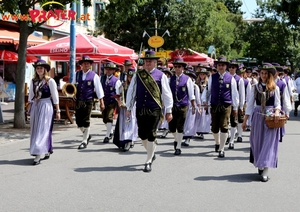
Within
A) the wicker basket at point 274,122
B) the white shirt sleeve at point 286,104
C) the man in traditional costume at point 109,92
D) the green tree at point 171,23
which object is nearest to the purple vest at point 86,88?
the man in traditional costume at point 109,92

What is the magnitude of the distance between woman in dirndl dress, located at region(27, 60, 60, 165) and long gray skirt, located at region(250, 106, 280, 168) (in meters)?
3.60

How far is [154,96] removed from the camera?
8.66 m

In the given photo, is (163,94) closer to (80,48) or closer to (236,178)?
(236,178)

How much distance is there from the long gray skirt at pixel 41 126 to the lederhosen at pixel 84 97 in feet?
5.94

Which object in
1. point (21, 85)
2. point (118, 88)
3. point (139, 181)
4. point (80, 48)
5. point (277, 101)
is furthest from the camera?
point (80, 48)

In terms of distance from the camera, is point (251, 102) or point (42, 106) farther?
point (42, 106)

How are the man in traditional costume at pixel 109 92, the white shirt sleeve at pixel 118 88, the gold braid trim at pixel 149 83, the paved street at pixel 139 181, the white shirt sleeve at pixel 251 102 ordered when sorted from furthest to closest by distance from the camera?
the man in traditional costume at pixel 109 92
the white shirt sleeve at pixel 118 88
the gold braid trim at pixel 149 83
the white shirt sleeve at pixel 251 102
the paved street at pixel 139 181

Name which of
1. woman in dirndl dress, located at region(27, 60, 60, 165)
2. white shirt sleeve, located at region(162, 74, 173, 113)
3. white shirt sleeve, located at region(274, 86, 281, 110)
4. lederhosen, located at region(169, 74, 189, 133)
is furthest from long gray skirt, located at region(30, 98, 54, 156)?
white shirt sleeve, located at region(274, 86, 281, 110)

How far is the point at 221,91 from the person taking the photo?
404 inches

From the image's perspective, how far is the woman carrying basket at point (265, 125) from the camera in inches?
311

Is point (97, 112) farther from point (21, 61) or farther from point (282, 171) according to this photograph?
point (282, 171)

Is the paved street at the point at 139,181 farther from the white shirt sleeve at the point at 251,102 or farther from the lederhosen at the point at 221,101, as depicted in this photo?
the white shirt sleeve at the point at 251,102

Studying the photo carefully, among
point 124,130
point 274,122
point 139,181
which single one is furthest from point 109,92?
point 274,122

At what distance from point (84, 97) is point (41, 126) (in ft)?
6.80
